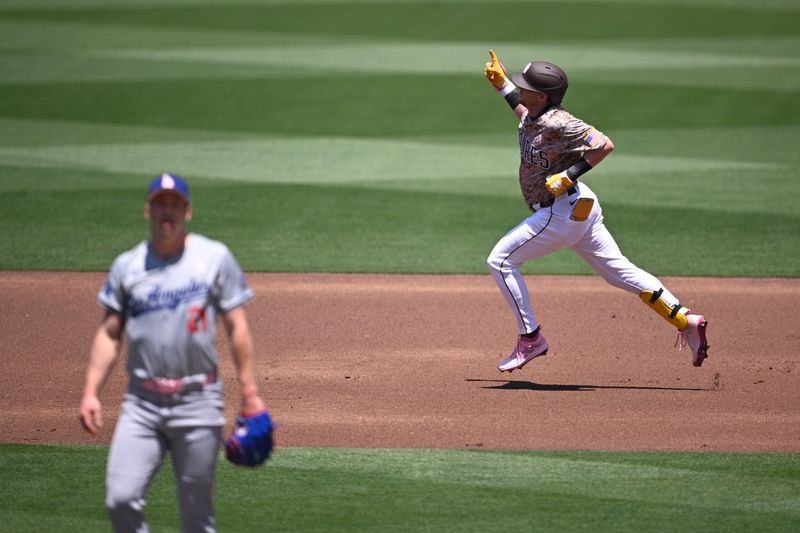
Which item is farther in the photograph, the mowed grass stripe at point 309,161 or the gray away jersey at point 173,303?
the mowed grass stripe at point 309,161

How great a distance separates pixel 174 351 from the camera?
5020 mm

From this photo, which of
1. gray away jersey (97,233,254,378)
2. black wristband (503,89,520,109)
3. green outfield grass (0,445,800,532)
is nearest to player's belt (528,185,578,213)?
black wristband (503,89,520,109)

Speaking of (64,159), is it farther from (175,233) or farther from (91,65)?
(175,233)

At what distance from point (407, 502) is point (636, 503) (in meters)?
1.18

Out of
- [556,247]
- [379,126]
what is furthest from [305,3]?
[556,247]

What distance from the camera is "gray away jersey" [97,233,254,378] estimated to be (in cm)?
501

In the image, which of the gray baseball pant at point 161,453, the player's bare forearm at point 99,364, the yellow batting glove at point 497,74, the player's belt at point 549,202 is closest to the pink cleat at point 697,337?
the player's belt at point 549,202

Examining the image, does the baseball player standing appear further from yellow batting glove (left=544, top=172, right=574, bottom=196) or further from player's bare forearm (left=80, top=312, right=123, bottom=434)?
yellow batting glove (left=544, top=172, right=574, bottom=196)

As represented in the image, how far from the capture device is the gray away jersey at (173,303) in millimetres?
5012

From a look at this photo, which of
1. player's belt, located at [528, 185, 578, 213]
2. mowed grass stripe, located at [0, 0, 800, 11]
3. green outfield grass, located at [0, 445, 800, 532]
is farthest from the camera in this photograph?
mowed grass stripe, located at [0, 0, 800, 11]

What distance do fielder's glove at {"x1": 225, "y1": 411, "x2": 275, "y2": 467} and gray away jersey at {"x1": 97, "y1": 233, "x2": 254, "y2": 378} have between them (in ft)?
0.95

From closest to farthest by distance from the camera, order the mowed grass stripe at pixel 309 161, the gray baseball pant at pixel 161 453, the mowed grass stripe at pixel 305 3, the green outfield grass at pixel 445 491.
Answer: the gray baseball pant at pixel 161 453 < the green outfield grass at pixel 445 491 < the mowed grass stripe at pixel 309 161 < the mowed grass stripe at pixel 305 3

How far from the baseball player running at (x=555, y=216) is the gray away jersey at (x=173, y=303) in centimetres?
366

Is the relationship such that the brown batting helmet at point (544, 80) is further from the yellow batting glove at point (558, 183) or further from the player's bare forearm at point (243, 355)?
the player's bare forearm at point (243, 355)
